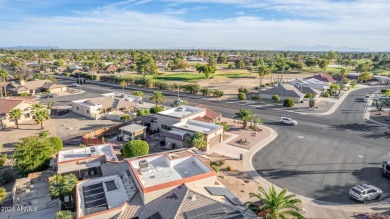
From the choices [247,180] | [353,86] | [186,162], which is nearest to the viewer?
[186,162]

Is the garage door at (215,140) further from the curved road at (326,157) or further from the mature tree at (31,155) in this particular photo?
the mature tree at (31,155)

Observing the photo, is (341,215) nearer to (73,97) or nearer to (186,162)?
(186,162)

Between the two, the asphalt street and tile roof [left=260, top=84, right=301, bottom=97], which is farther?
tile roof [left=260, top=84, right=301, bottom=97]

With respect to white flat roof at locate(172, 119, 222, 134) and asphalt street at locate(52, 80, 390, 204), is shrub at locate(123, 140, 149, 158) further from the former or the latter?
asphalt street at locate(52, 80, 390, 204)

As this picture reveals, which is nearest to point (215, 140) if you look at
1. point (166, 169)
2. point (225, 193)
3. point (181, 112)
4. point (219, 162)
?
point (219, 162)

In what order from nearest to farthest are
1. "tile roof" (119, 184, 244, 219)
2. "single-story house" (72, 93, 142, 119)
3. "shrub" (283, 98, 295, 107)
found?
"tile roof" (119, 184, 244, 219)
"single-story house" (72, 93, 142, 119)
"shrub" (283, 98, 295, 107)

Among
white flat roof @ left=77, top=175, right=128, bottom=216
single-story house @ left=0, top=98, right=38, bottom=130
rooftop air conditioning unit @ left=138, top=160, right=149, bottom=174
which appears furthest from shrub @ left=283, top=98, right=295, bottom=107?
single-story house @ left=0, top=98, right=38, bottom=130

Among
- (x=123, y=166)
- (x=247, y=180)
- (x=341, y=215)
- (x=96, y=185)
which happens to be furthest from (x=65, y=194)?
(x=341, y=215)
